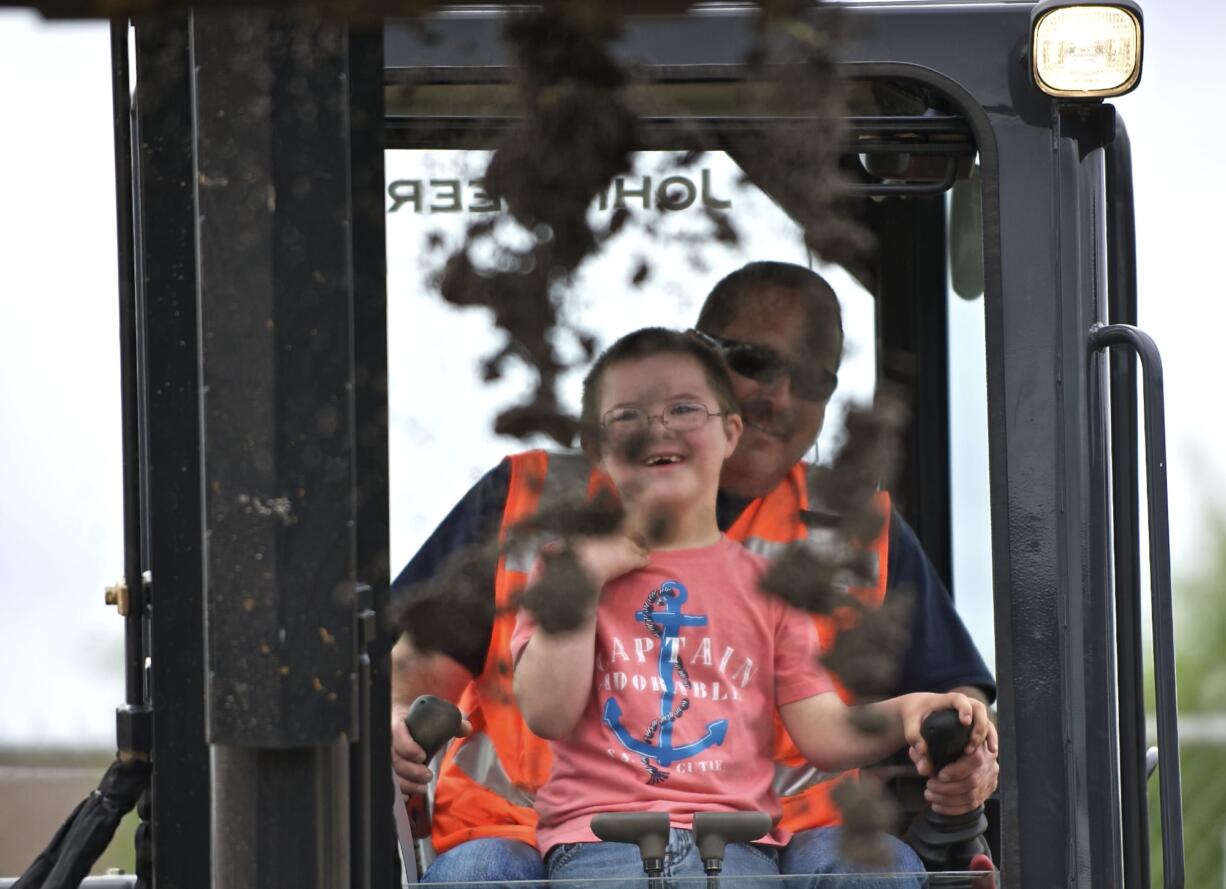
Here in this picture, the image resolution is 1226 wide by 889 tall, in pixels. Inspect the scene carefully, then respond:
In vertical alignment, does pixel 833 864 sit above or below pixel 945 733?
below

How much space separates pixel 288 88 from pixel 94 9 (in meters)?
0.15

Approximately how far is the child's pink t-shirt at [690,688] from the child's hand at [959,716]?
11 cm

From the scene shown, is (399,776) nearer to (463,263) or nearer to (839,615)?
(839,615)

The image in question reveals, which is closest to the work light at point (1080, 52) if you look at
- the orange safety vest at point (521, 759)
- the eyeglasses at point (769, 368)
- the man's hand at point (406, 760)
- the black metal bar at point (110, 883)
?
the eyeglasses at point (769, 368)

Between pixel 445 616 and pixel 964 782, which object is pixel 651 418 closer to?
pixel 445 616

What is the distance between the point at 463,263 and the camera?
116cm

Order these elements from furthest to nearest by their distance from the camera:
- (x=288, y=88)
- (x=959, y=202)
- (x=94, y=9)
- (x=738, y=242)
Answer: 1. (x=959, y=202)
2. (x=738, y=242)
3. (x=288, y=88)
4. (x=94, y=9)

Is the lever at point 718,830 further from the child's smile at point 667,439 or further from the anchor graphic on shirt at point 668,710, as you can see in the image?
the child's smile at point 667,439

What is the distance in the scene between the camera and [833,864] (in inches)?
68.8

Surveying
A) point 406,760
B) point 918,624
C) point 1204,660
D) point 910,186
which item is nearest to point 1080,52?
point 910,186

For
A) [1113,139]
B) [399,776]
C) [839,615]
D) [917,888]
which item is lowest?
[917,888]

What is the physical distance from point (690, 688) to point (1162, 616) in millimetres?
521

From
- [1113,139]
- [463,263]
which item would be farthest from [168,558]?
[1113,139]

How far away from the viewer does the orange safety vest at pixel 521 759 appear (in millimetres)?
1727
